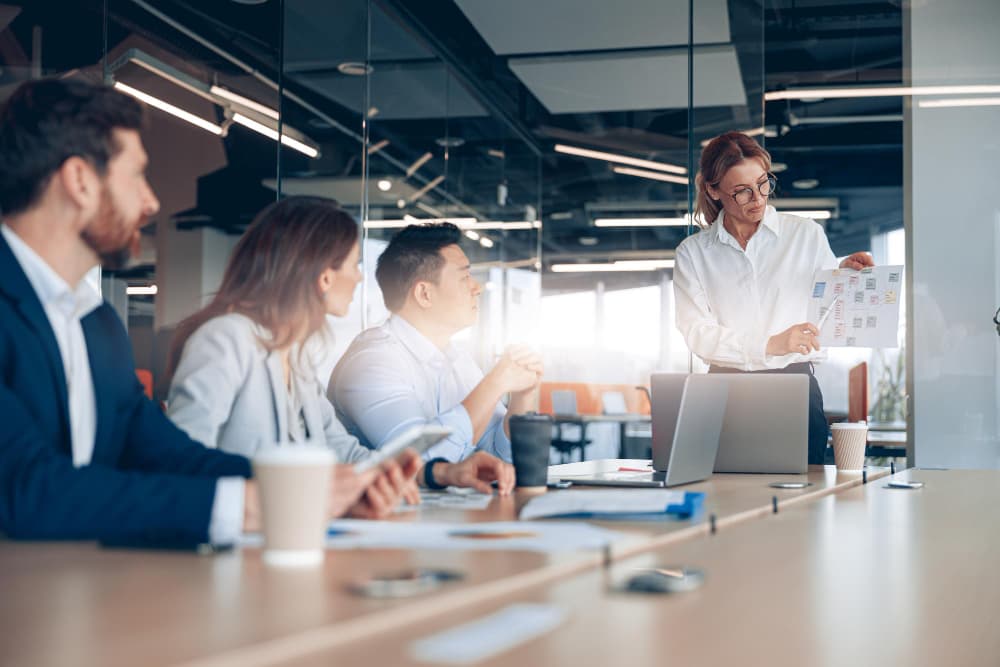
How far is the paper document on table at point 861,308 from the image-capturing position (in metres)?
2.87

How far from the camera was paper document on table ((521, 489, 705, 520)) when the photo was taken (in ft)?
5.12

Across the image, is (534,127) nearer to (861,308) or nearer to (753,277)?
(753,277)

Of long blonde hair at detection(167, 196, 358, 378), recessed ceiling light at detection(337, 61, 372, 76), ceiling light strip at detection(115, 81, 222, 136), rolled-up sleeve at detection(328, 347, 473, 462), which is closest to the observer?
long blonde hair at detection(167, 196, 358, 378)

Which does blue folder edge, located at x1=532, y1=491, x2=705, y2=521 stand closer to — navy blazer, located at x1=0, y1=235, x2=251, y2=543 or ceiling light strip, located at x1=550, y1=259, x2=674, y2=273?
navy blazer, located at x1=0, y1=235, x2=251, y2=543

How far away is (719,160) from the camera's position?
3186mm

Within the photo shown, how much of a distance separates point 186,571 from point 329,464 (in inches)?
7.2

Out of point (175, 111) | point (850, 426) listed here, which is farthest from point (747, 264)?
point (175, 111)

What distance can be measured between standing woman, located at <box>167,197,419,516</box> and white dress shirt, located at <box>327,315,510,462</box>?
29cm

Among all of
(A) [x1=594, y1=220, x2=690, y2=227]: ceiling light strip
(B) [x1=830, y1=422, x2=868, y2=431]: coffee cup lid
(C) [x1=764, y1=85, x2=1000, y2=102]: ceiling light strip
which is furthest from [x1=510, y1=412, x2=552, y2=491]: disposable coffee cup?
(A) [x1=594, y1=220, x2=690, y2=227]: ceiling light strip

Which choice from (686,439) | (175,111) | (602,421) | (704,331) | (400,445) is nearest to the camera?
(400,445)

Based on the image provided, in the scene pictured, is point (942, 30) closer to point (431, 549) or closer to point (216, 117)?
point (216, 117)

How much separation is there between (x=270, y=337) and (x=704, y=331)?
4.46 ft

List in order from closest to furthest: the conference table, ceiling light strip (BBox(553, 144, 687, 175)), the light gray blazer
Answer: the conference table, the light gray blazer, ceiling light strip (BBox(553, 144, 687, 175))

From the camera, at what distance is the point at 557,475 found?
243 centimetres
